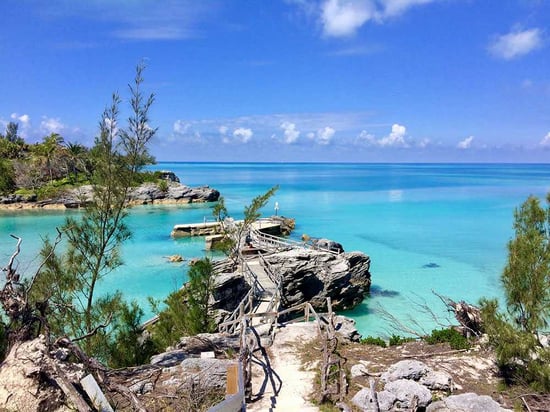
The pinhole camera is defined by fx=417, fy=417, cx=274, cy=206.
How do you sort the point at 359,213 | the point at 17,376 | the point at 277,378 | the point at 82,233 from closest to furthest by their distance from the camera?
the point at 17,376 < the point at 277,378 < the point at 82,233 < the point at 359,213

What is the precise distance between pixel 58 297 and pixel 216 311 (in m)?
7.71

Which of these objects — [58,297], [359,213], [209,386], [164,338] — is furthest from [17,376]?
[359,213]

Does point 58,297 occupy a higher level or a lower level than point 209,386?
higher

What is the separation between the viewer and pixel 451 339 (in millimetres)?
10984

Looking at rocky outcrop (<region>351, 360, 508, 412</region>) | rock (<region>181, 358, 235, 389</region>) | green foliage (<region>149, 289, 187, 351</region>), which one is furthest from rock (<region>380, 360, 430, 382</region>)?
green foliage (<region>149, 289, 187, 351</region>)

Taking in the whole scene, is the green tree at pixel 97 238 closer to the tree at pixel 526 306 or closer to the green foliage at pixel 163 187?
the tree at pixel 526 306

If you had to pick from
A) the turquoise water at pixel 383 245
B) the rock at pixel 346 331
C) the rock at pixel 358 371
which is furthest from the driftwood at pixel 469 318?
the turquoise water at pixel 383 245

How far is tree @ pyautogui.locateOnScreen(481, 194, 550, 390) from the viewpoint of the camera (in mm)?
8156

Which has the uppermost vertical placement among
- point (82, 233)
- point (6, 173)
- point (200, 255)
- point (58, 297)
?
point (6, 173)

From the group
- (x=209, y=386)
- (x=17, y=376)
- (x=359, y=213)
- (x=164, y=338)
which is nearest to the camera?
(x=17, y=376)

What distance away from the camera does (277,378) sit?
29.6 feet

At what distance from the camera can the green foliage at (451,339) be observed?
10.6 m

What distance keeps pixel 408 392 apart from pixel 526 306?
3.14 m

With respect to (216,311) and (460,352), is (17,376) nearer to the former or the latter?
(460,352)
